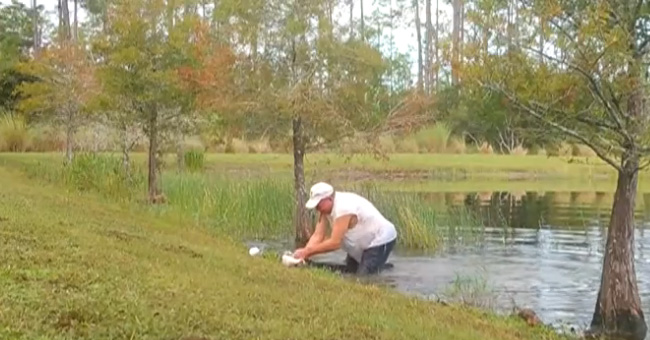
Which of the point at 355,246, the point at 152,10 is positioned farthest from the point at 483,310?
the point at 152,10

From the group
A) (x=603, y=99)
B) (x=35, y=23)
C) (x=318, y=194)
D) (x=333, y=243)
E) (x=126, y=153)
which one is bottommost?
(x=333, y=243)

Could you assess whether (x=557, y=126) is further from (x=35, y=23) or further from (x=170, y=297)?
(x=35, y=23)

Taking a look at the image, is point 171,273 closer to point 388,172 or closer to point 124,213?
point 124,213

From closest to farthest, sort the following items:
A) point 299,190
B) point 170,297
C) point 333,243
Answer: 1. point 170,297
2. point 333,243
3. point 299,190

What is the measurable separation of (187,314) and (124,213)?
779 cm

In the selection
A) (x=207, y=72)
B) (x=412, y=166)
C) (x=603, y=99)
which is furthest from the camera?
(x=412, y=166)

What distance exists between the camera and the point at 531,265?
15.0 metres

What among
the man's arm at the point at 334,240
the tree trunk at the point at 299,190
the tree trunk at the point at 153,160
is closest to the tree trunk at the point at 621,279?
the man's arm at the point at 334,240

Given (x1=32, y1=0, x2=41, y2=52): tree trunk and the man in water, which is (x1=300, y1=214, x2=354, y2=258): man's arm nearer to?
the man in water

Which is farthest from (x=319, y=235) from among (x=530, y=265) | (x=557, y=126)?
(x=530, y=265)

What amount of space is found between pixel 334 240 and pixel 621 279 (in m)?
2.96

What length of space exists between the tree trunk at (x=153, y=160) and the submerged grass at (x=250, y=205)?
243 millimetres

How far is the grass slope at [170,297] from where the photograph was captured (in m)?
6.03

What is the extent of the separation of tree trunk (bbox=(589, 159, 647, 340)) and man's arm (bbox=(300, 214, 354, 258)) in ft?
9.09
